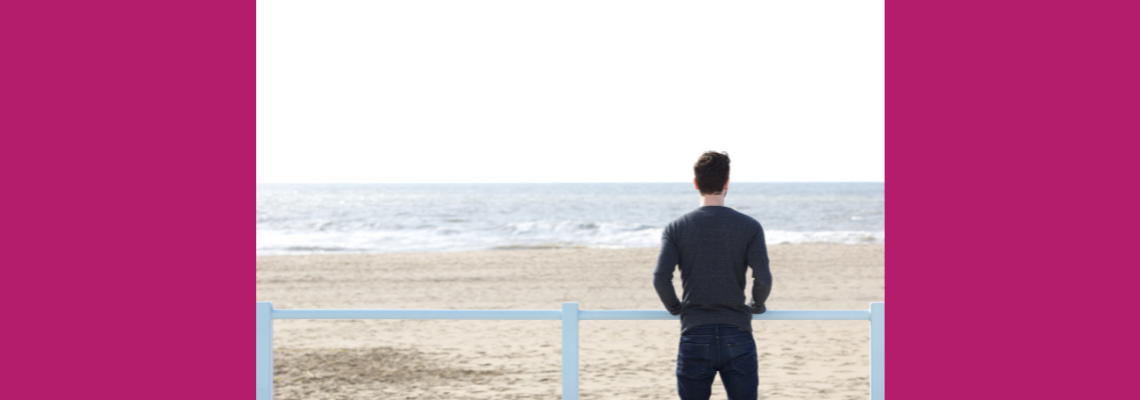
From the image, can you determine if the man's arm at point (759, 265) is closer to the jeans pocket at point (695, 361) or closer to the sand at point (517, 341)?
the jeans pocket at point (695, 361)

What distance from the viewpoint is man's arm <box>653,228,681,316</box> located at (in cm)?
312

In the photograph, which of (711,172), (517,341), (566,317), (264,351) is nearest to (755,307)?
(711,172)

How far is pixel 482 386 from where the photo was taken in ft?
24.1

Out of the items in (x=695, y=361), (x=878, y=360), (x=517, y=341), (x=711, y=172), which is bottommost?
(x=517, y=341)

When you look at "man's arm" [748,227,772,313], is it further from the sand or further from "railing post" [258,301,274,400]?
the sand

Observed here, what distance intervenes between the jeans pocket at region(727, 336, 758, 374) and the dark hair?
0.56 metres

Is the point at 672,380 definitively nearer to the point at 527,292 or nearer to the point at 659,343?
the point at 659,343

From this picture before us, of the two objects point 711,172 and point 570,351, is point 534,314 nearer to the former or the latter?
point 570,351

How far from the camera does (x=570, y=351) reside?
12.6 feet

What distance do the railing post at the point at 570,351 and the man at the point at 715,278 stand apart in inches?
28.1

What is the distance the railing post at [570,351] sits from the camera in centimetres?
379

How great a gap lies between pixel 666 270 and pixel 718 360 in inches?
14.8

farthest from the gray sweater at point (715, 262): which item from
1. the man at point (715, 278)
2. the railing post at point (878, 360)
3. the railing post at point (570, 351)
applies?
the railing post at point (878, 360)

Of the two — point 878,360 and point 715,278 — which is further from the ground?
point 715,278
